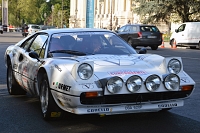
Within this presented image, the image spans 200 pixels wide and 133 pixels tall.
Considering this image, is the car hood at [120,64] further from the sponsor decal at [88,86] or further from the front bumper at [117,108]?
the front bumper at [117,108]

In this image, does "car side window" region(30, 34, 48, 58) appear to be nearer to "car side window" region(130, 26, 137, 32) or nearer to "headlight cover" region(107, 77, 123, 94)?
"headlight cover" region(107, 77, 123, 94)

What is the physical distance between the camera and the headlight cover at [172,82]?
5.46 m

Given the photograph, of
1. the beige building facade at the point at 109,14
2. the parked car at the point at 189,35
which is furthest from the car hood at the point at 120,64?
the beige building facade at the point at 109,14

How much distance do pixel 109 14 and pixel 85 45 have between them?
75970mm

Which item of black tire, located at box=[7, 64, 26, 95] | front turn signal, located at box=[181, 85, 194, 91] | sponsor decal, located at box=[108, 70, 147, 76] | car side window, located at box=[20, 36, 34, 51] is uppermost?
car side window, located at box=[20, 36, 34, 51]

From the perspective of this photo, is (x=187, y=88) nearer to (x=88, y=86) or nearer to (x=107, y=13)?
(x=88, y=86)

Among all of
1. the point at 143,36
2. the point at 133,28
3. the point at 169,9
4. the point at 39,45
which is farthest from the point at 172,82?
the point at 169,9

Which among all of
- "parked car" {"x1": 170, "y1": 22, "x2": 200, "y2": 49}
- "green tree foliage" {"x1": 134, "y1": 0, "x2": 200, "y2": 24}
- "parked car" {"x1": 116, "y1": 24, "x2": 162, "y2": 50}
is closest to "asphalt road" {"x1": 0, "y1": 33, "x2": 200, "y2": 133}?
"parked car" {"x1": 116, "y1": 24, "x2": 162, "y2": 50}

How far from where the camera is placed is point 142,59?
604cm

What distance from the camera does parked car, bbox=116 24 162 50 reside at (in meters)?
27.1

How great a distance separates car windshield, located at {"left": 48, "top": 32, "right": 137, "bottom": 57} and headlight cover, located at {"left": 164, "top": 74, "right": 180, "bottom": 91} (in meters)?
1.30

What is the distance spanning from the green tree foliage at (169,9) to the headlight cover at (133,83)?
3827 cm

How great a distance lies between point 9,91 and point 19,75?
1.10m

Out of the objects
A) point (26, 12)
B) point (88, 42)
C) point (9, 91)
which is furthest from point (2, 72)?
point (26, 12)
